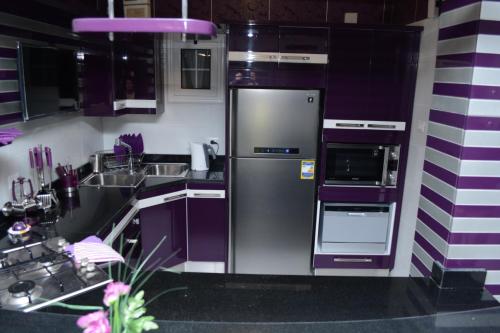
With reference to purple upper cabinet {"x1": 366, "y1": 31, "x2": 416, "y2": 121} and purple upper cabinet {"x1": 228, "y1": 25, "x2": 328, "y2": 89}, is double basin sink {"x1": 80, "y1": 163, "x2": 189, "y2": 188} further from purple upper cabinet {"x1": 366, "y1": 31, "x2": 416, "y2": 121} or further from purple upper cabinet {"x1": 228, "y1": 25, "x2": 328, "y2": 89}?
purple upper cabinet {"x1": 366, "y1": 31, "x2": 416, "y2": 121}

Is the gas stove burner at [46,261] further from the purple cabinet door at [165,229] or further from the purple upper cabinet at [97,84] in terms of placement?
the purple upper cabinet at [97,84]

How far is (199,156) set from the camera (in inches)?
132

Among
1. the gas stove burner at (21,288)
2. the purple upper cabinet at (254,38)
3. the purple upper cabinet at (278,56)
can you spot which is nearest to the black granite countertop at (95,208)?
the gas stove burner at (21,288)

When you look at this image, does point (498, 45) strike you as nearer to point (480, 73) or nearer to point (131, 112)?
point (480, 73)

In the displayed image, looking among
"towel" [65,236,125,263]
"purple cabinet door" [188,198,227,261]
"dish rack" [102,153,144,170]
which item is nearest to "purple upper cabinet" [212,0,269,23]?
"dish rack" [102,153,144,170]

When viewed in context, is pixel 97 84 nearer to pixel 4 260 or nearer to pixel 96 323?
pixel 4 260

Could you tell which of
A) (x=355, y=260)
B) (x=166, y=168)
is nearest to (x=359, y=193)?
(x=355, y=260)

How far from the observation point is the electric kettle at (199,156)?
10.9 ft

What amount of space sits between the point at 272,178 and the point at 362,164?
0.71m

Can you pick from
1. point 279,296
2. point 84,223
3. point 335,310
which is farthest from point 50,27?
point 335,310

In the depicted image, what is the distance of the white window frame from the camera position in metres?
3.38

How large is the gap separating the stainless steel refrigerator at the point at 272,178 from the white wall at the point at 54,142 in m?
1.20

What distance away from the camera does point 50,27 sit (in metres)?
2.34

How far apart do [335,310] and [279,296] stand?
0.19 meters
